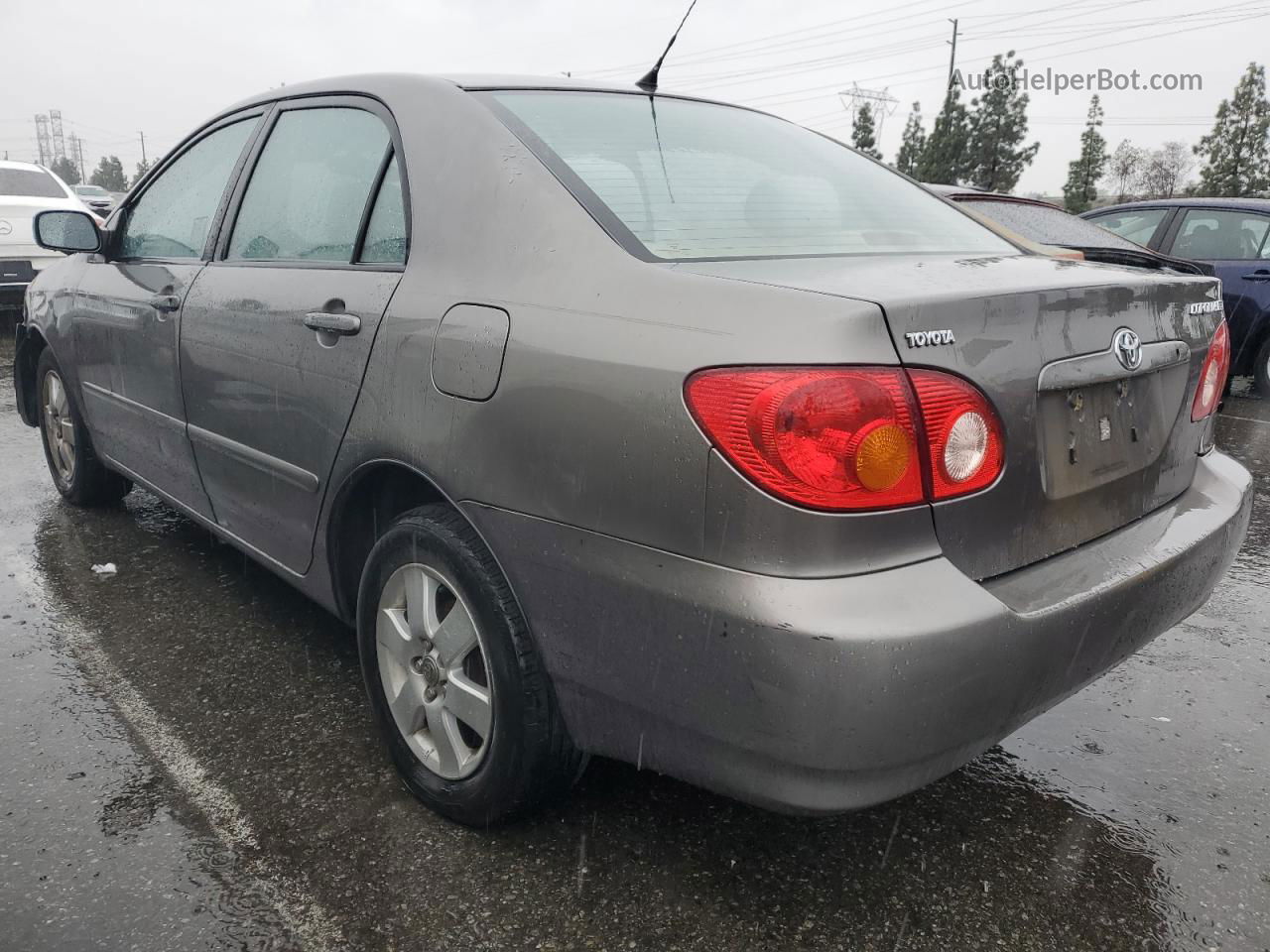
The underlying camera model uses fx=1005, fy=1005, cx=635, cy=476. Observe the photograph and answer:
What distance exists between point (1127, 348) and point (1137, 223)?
7.53 meters

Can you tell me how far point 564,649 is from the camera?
181 cm

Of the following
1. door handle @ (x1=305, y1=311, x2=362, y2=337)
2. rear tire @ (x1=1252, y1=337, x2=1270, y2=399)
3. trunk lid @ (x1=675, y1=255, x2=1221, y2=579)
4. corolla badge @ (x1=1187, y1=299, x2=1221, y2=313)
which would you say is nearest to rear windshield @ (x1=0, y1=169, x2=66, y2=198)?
door handle @ (x1=305, y1=311, x2=362, y2=337)

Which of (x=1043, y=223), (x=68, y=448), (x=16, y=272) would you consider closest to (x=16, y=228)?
(x=16, y=272)

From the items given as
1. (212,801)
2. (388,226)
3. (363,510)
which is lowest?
(212,801)

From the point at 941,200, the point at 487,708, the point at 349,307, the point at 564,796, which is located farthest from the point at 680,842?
the point at 941,200

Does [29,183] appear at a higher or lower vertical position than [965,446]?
higher

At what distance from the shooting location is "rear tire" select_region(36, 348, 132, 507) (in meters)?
4.18

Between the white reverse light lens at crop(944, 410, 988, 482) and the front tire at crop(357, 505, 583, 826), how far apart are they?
83cm

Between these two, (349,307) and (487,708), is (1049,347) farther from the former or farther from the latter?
(349,307)

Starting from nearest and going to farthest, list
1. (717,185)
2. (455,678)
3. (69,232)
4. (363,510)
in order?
(455,678)
(717,185)
(363,510)
(69,232)

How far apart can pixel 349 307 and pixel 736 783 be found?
53.8 inches

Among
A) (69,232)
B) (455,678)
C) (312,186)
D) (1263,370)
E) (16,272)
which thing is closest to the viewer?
(455,678)

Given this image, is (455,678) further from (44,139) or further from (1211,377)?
(44,139)

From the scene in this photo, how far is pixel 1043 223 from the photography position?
5.64m
